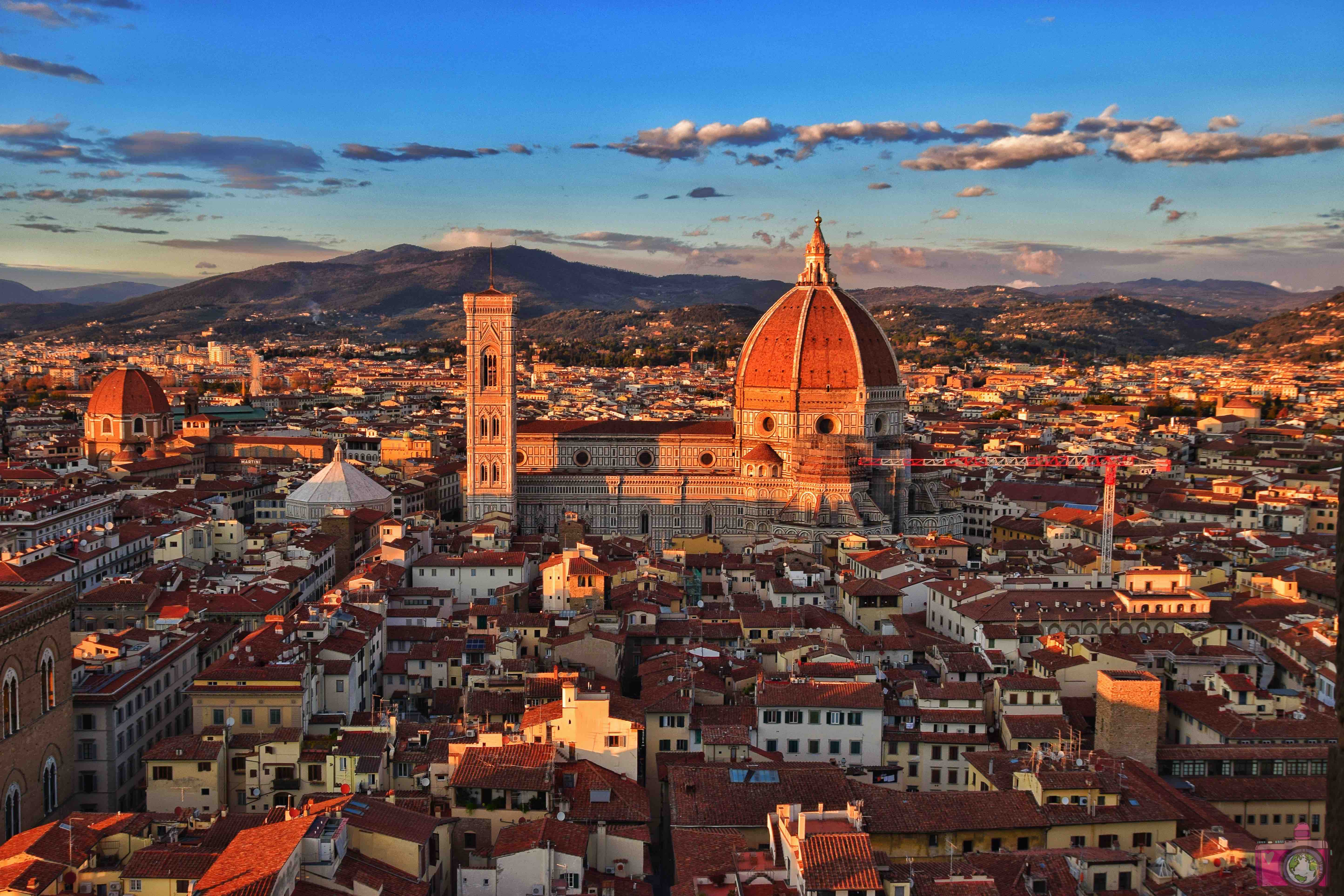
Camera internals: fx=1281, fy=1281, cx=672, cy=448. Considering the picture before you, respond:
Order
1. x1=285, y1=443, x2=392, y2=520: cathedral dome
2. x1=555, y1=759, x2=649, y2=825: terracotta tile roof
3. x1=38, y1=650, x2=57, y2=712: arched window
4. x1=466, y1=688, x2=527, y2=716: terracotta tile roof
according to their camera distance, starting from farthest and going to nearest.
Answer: x1=285, y1=443, x2=392, y2=520: cathedral dome, x1=466, y1=688, x2=527, y2=716: terracotta tile roof, x1=38, y1=650, x2=57, y2=712: arched window, x1=555, y1=759, x2=649, y2=825: terracotta tile roof

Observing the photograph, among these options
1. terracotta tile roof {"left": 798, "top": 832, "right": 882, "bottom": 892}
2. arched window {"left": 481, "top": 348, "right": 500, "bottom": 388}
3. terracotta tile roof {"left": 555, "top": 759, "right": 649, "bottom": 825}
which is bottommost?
terracotta tile roof {"left": 555, "top": 759, "right": 649, "bottom": 825}

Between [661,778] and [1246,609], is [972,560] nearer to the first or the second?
[1246,609]

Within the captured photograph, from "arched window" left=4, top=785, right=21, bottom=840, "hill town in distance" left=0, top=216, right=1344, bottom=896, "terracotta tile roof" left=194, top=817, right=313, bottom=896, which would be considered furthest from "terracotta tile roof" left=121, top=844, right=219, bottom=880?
"arched window" left=4, top=785, right=21, bottom=840

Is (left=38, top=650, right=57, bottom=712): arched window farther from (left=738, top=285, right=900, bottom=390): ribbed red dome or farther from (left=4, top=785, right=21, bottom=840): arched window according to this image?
(left=738, top=285, right=900, bottom=390): ribbed red dome

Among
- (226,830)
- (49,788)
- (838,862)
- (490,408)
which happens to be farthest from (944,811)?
(490,408)

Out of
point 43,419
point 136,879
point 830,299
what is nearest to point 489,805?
point 136,879

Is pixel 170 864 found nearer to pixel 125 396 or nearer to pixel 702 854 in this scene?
pixel 702 854

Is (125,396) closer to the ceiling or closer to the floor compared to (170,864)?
closer to the ceiling

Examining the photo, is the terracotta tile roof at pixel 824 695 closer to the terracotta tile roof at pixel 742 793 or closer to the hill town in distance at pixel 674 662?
the hill town in distance at pixel 674 662
